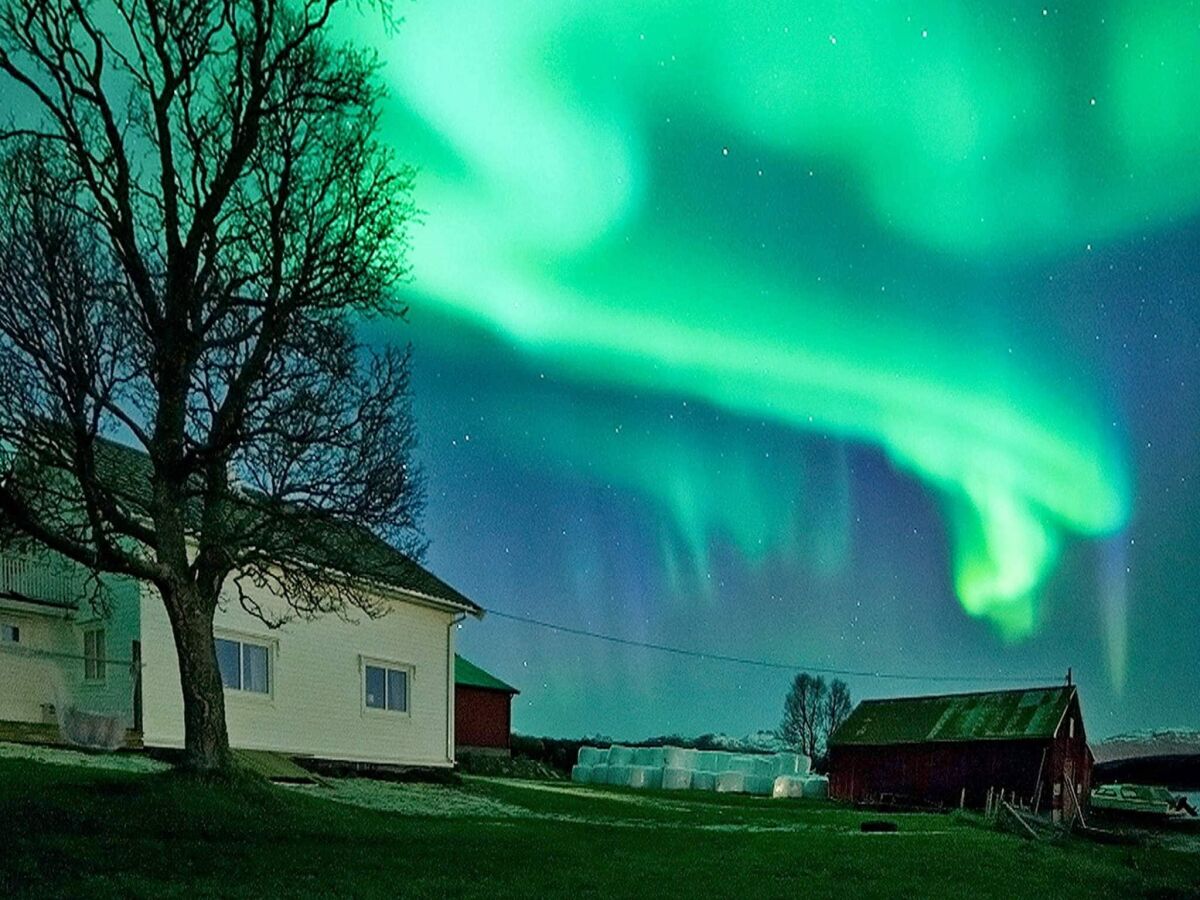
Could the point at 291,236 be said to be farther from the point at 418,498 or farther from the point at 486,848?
the point at 486,848

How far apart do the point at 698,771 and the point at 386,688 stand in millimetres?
18985

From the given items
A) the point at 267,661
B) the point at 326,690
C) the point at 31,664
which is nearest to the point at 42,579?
the point at 31,664

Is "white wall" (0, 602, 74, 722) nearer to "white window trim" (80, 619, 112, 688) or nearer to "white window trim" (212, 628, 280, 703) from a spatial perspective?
"white window trim" (80, 619, 112, 688)

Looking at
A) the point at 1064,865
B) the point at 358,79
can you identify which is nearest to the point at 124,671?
the point at 358,79

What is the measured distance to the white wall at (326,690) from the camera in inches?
887

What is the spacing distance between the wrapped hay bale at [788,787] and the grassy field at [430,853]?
23481mm

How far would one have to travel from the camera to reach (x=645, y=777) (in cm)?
4319

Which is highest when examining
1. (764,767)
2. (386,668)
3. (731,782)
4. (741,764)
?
(386,668)

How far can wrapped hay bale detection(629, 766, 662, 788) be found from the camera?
43000mm

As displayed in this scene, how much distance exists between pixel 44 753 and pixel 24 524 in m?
7.09

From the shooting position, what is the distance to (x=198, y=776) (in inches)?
617

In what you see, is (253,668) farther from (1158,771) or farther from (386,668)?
(1158,771)

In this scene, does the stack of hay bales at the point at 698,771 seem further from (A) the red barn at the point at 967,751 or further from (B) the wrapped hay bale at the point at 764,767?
(A) the red barn at the point at 967,751

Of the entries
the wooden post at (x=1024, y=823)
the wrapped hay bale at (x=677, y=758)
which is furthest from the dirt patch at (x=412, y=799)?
the wrapped hay bale at (x=677, y=758)
